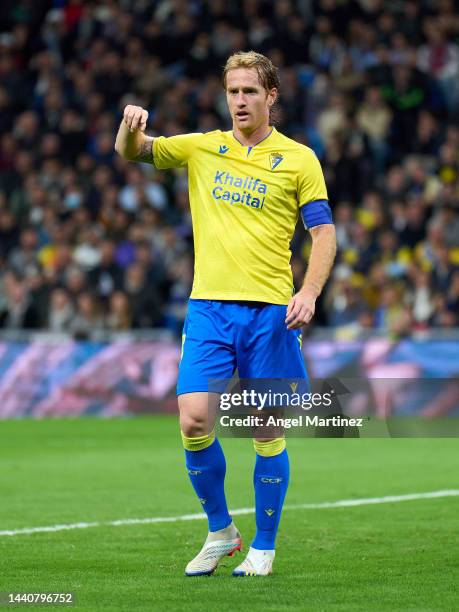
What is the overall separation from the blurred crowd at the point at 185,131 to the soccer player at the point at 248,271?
10.5 m

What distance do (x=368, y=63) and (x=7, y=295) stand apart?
6.31 m

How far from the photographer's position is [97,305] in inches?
734

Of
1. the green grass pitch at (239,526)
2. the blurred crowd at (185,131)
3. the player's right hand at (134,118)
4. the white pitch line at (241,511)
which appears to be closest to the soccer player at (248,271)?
the player's right hand at (134,118)

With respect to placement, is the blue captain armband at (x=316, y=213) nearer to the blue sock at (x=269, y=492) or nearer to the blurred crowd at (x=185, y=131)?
the blue sock at (x=269, y=492)

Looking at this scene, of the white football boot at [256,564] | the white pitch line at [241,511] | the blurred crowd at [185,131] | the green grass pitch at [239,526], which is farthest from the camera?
the blurred crowd at [185,131]

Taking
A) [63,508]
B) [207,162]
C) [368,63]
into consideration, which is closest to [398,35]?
[368,63]

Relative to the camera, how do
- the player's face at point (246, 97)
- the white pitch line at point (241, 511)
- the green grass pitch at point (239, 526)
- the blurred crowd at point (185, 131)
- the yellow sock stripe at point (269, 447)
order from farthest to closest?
1. the blurred crowd at point (185, 131)
2. the white pitch line at point (241, 511)
3. the yellow sock stripe at point (269, 447)
4. the player's face at point (246, 97)
5. the green grass pitch at point (239, 526)

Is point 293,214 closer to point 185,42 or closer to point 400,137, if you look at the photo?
point 400,137

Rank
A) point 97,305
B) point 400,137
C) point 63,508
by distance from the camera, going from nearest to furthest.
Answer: point 63,508
point 97,305
point 400,137

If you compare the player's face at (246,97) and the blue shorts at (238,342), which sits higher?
the player's face at (246,97)

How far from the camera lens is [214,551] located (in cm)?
680

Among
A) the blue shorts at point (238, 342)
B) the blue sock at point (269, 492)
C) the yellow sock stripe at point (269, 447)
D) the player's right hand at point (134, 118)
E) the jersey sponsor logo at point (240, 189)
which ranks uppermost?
the player's right hand at point (134, 118)

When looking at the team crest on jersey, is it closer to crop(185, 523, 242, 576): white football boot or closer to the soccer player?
the soccer player

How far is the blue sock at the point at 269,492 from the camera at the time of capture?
6.83m
